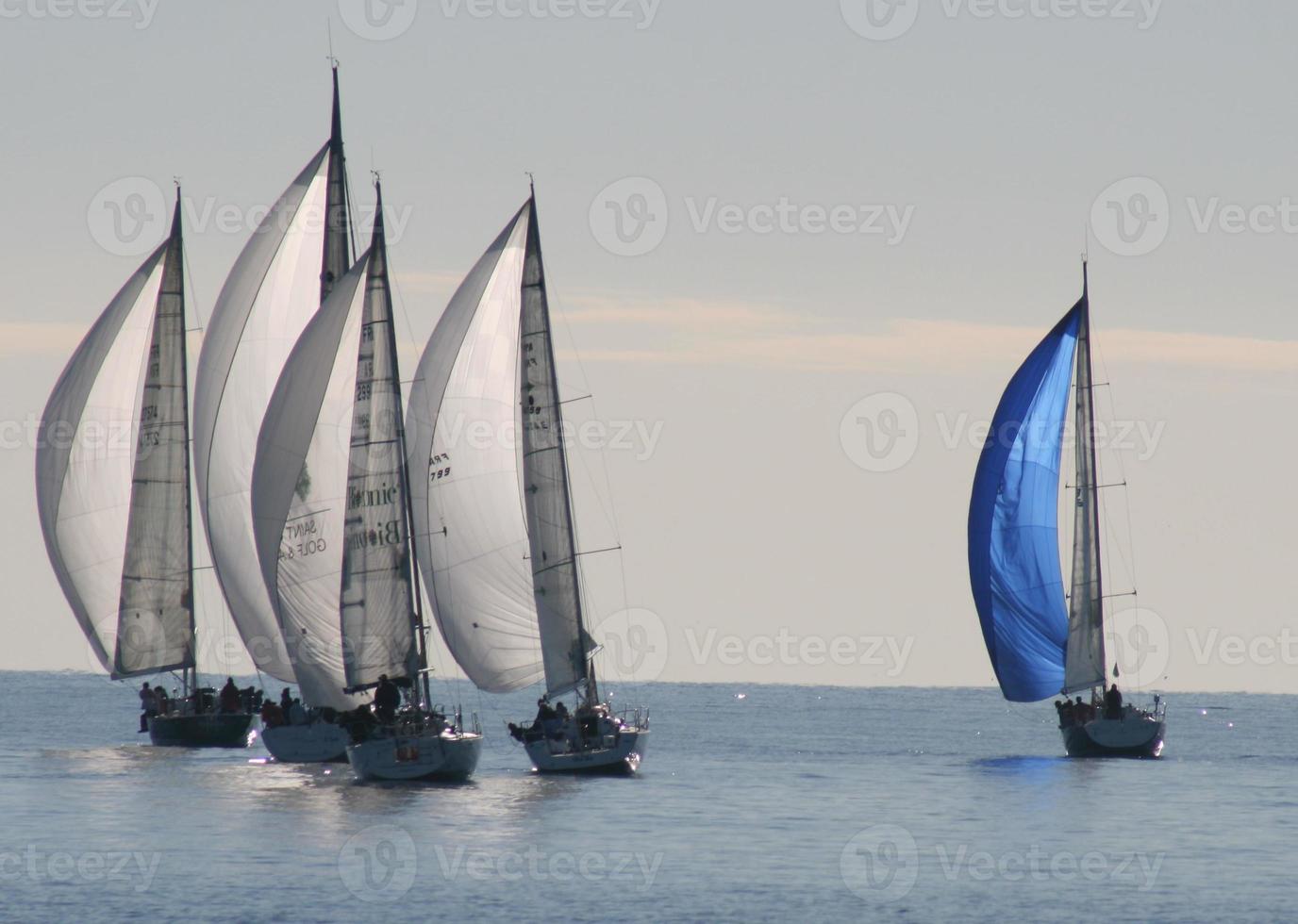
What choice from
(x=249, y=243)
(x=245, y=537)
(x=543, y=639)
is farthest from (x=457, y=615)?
(x=249, y=243)

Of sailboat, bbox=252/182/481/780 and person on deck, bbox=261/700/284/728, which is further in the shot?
person on deck, bbox=261/700/284/728

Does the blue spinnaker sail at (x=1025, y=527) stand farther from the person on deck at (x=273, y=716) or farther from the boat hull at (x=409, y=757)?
the person on deck at (x=273, y=716)

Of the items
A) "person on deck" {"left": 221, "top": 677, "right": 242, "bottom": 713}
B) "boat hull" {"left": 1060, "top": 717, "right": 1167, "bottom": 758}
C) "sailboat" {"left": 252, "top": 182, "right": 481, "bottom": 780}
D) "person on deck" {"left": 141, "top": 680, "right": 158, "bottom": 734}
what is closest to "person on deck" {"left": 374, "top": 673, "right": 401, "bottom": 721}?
"sailboat" {"left": 252, "top": 182, "right": 481, "bottom": 780}

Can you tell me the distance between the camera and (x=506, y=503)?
55.2 meters

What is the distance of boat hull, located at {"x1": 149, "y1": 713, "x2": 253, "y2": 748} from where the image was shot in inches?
2596

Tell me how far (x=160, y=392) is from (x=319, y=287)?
27.7 feet

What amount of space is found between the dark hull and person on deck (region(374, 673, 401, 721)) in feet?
81.4

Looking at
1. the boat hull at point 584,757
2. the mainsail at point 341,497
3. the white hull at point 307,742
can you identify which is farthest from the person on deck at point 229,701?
the mainsail at point 341,497

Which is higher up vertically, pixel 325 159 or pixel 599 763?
pixel 325 159

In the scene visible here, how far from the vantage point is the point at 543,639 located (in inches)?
2174

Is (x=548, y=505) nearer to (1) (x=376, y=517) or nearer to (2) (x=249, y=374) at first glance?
(1) (x=376, y=517)

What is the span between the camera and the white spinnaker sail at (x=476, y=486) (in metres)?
54.5

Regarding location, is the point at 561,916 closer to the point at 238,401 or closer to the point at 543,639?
the point at 543,639

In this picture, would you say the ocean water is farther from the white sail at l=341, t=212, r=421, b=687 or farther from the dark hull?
the white sail at l=341, t=212, r=421, b=687
